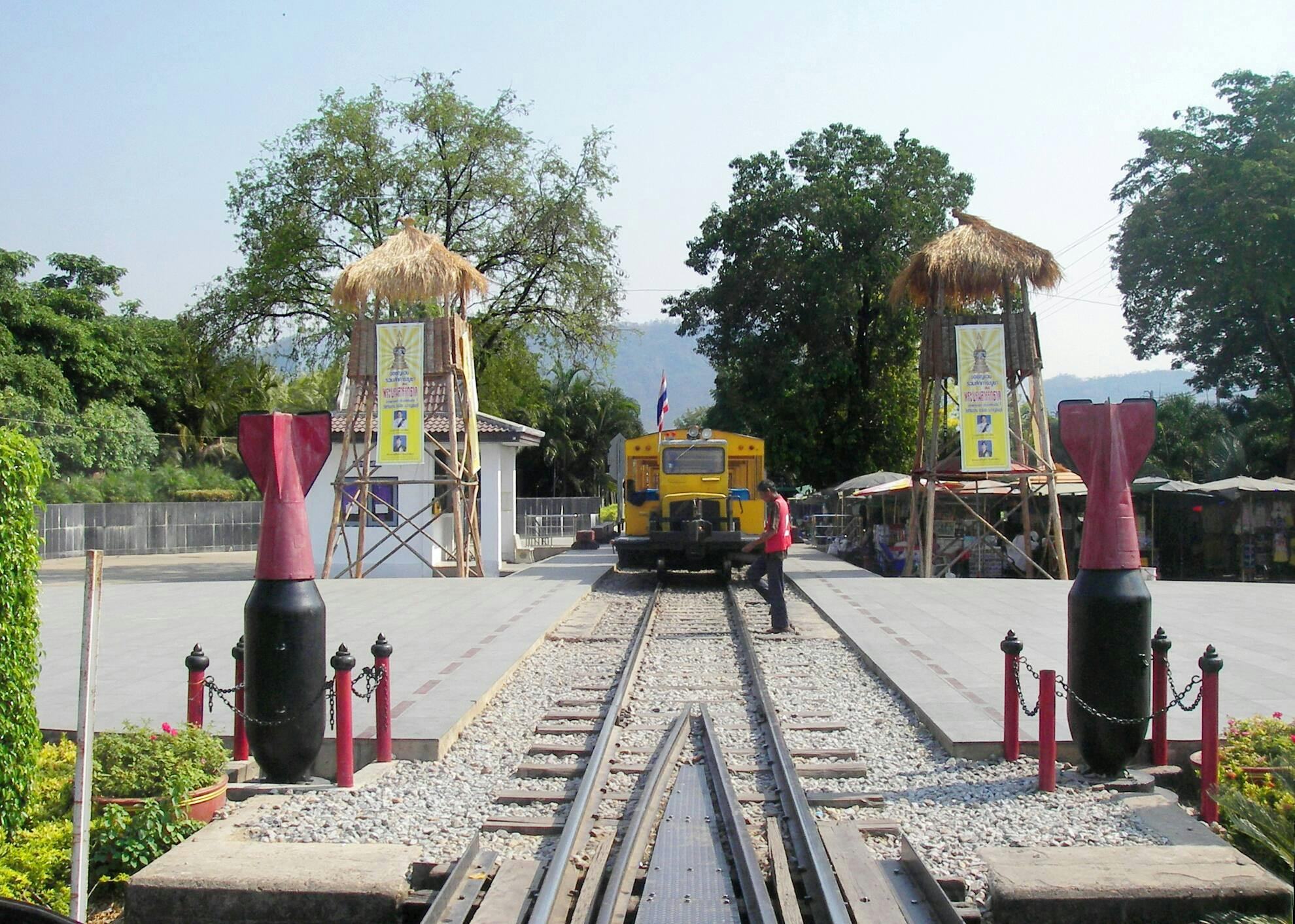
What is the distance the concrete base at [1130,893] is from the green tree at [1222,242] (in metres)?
27.6

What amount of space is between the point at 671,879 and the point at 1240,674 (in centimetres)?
649

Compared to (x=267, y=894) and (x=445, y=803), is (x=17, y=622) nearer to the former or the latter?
(x=267, y=894)

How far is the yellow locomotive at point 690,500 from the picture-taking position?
19375mm

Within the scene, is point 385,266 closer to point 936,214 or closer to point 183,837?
point 183,837

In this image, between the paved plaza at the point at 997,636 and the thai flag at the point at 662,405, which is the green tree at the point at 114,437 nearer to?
the thai flag at the point at 662,405

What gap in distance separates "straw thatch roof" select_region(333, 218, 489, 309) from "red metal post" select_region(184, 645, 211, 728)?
13387mm

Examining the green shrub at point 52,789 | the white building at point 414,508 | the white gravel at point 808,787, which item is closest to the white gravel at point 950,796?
the white gravel at point 808,787

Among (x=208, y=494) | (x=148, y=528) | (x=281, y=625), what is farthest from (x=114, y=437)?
(x=281, y=625)

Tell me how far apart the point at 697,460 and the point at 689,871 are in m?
15.6

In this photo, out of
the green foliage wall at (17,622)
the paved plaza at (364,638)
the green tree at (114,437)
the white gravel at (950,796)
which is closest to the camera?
the green foliage wall at (17,622)

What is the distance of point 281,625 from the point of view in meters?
6.41

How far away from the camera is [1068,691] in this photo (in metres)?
6.61

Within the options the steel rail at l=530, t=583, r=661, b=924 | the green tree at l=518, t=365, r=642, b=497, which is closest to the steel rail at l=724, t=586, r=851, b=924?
the steel rail at l=530, t=583, r=661, b=924

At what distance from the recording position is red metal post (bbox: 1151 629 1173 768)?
6.75 metres
